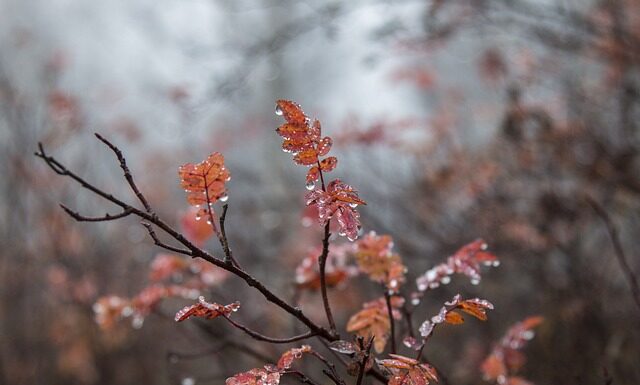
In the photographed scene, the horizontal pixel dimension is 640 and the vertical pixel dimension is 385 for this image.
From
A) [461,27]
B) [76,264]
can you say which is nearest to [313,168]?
[461,27]

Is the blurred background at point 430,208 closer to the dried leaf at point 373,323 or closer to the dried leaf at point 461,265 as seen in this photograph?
the dried leaf at point 461,265

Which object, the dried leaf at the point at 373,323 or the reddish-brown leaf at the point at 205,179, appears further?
the dried leaf at the point at 373,323

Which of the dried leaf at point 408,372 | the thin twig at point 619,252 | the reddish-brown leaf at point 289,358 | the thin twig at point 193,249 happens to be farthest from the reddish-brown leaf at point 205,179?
the thin twig at point 619,252

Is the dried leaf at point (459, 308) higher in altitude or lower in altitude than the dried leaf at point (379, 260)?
lower

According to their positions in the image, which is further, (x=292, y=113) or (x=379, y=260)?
(x=379, y=260)

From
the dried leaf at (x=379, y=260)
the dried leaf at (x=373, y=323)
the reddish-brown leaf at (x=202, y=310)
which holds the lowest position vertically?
the dried leaf at (x=373, y=323)

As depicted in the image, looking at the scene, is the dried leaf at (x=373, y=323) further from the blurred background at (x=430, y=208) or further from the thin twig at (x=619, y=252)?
the thin twig at (x=619, y=252)

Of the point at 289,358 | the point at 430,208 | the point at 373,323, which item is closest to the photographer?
the point at 289,358

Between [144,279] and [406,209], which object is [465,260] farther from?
[144,279]

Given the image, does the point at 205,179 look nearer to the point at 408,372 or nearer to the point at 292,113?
the point at 292,113

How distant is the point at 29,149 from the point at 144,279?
5.09 ft

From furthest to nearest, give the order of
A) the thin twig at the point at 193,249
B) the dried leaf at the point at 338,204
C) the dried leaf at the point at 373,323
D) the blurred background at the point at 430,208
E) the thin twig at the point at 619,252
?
1. the blurred background at the point at 430,208
2. the thin twig at the point at 619,252
3. the dried leaf at the point at 373,323
4. the dried leaf at the point at 338,204
5. the thin twig at the point at 193,249

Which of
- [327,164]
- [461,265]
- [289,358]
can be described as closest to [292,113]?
[327,164]

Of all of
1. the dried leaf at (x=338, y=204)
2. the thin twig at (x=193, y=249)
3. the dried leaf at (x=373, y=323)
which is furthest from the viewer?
the dried leaf at (x=373, y=323)
